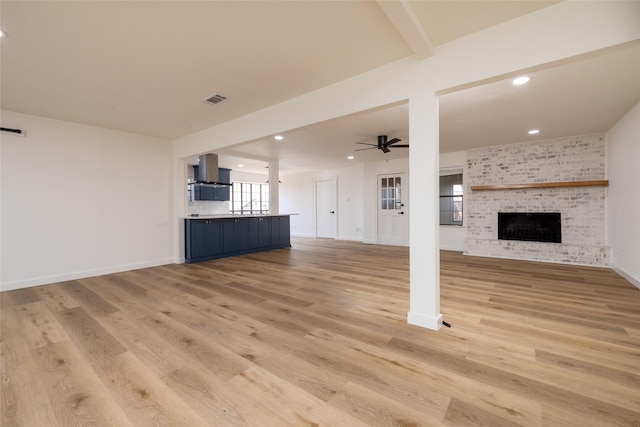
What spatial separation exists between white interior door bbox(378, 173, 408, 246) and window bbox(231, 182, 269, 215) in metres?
4.15

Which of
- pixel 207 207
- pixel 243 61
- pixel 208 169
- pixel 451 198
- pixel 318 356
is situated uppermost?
pixel 243 61

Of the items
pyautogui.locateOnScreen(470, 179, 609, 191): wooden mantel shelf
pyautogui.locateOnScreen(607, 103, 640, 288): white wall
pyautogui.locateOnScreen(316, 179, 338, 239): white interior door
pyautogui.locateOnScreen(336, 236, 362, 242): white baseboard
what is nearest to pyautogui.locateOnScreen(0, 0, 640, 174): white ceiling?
pyautogui.locateOnScreen(607, 103, 640, 288): white wall

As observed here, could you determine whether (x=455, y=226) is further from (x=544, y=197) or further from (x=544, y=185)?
(x=544, y=185)

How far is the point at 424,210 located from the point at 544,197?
4862mm

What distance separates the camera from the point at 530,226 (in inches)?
223

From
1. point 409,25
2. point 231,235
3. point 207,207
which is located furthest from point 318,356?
point 207,207

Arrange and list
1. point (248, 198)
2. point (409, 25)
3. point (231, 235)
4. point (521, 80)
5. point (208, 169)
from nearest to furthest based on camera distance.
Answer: point (409, 25) → point (521, 80) → point (231, 235) → point (208, 169) → point (248, 198)

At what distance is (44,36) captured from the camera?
2.18 meters

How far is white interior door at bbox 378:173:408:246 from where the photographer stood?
7.75m

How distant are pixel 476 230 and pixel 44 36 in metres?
7.46

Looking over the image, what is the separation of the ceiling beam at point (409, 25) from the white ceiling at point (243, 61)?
0.01m

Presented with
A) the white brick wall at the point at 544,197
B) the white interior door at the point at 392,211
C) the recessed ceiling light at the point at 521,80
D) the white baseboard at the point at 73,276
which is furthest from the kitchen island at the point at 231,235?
→ the recessed ceiling light at the point at 521,80

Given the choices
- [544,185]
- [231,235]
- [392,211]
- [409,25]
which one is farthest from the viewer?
[392,211]

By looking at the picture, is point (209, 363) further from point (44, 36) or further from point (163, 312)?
point (44, 36)
